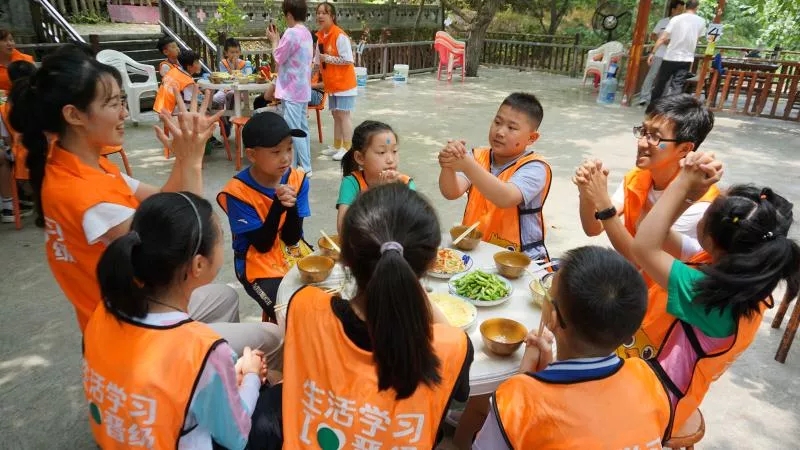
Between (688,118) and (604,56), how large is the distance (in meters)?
11.3

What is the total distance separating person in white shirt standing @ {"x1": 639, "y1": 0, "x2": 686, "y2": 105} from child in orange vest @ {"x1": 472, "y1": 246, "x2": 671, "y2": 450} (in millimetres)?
10529

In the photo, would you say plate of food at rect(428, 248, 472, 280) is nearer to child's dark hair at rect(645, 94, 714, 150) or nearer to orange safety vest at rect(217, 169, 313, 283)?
orange safety vest at rect(217, 169, 313, 283)

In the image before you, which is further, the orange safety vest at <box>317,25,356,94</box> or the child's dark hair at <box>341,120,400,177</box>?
the orange safety vest at <box>317,25,356,94</box>

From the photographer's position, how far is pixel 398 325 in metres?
1.28

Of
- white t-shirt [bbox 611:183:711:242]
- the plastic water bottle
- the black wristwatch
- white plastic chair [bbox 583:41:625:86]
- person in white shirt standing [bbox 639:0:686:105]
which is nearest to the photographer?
the black wristwatch

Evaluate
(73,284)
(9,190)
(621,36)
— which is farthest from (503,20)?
(73,284)

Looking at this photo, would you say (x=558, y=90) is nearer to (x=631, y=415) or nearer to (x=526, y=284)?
(x=526, y=284)

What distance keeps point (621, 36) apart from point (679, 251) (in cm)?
1785

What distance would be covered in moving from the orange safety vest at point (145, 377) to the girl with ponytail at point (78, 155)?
676mm

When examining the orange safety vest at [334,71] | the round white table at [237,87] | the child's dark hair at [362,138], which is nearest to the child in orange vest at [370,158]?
the child's dark hair at [362,138]

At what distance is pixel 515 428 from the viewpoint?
56.8 inches

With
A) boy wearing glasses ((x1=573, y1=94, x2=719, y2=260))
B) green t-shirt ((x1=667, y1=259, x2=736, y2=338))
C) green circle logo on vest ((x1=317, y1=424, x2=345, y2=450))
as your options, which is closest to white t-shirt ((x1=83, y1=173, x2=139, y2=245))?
green circle logo on vest ((x1=317, y1=424, x2=345, y2=450))

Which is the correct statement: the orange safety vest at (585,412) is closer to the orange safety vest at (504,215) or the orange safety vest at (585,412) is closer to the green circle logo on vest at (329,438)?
the green circle logo on vest at (329,438)

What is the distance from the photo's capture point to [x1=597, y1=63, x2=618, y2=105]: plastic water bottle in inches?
445
